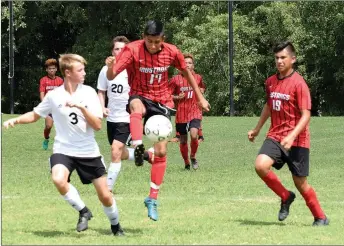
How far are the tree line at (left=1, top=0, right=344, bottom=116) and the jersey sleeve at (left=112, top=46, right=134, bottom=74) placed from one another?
35687mm

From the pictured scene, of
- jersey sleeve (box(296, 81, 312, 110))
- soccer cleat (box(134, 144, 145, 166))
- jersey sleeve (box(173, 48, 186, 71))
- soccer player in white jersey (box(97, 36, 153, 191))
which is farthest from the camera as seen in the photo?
soccer player in white jersey (box(97, 36, 153, 191))

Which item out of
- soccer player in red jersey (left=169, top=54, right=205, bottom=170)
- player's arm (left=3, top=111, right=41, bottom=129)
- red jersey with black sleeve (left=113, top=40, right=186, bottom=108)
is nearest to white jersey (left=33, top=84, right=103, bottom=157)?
player's arm (left=3, top=111, right=41, bottom=129)

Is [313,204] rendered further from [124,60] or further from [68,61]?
[68,61]

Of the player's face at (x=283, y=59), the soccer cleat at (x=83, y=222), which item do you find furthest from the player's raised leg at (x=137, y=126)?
the player's face at (x=283, y=59)

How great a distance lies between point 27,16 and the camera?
5309cm

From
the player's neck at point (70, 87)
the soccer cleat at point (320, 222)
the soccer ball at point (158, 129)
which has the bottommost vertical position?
the soccer cleat at point (320, 222)

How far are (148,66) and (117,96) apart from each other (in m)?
3.28

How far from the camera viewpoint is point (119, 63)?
1008cm

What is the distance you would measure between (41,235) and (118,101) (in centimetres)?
448

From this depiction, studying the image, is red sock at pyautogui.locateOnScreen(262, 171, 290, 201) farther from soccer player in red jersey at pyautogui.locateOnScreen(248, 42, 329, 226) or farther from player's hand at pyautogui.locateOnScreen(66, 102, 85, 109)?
player's hand at pyautogui.locateOnScreen(66, 102, 85, 109)

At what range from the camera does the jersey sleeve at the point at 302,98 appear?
9883mm

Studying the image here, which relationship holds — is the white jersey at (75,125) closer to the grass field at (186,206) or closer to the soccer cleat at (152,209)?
the grass field at (186,206)

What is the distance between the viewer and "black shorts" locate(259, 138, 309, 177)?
10.1 meters

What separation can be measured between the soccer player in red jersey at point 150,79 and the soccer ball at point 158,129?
0.10 metres
